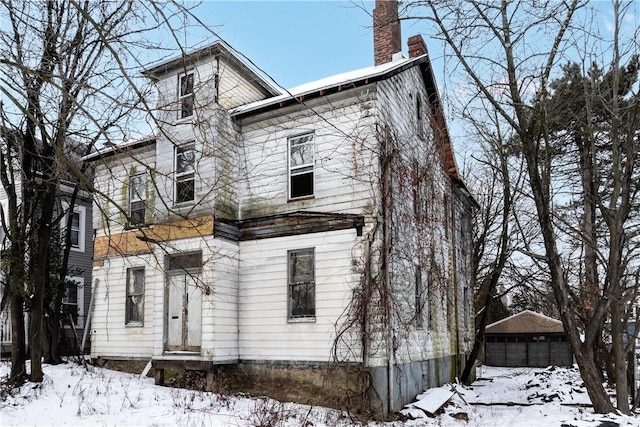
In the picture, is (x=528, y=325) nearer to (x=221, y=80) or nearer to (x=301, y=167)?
(x=301, y=167)

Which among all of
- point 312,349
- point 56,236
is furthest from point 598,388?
point 56,236

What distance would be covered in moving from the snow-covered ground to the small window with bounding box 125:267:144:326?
5.17 feet

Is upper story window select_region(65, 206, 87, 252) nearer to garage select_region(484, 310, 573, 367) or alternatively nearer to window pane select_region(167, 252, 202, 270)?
window pane select_region(167, 252, 202, 270)

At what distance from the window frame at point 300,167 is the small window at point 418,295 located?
3.95 metres

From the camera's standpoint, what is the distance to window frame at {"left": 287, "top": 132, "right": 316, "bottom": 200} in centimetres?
1351

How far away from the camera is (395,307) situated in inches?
497

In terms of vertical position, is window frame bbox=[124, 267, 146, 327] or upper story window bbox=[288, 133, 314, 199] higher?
upper story window bbox=[288, 133, 314, 199]

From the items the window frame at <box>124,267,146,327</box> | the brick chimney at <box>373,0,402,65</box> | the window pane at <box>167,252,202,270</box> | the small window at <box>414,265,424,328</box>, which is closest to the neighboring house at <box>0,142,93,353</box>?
the window frame at <box>124,267,146,327</box>

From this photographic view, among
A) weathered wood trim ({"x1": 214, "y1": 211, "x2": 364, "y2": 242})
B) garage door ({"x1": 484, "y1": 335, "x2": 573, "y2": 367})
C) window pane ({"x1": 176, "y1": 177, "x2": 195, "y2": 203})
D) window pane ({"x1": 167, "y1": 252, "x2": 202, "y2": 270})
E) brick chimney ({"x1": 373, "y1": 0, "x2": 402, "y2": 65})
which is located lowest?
garage door ({"x1": 484, "y1": 335, "x2": 573, "y2": 367})

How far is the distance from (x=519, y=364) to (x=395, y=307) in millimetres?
16464

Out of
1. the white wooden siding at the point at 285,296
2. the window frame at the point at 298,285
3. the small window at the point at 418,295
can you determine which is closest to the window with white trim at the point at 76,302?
the white wooden siding at the point at 285,296

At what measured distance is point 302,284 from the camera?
43.1 feet

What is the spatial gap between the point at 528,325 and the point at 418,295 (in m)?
13.6

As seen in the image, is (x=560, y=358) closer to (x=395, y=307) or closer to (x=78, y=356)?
(x=395, y=307)
